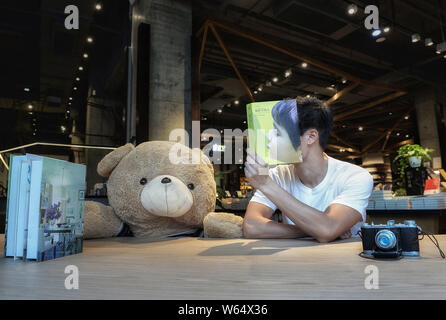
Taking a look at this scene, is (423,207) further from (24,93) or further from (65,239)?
(24,93)

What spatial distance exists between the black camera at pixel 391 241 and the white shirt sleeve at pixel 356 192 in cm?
42

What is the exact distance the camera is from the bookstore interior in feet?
2.66

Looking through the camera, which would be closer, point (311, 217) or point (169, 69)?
point (311, 217)

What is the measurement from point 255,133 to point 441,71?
8.82 meters

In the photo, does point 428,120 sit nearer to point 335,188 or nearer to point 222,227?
point 335,188

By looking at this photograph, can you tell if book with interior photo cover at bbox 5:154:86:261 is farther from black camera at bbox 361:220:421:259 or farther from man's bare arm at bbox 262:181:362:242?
black camera at bbox 361:220:421:259

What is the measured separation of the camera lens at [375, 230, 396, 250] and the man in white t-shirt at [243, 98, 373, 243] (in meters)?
0.35

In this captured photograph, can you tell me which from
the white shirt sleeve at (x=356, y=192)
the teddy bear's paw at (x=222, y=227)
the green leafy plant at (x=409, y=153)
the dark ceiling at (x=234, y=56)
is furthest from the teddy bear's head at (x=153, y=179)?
the green leafy plant at (x=409, y=153)

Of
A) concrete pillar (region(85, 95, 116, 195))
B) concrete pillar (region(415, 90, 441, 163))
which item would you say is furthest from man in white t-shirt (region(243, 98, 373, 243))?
concrete pillar (region(415, 90, 441, 163))

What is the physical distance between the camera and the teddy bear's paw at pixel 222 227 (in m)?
1.37

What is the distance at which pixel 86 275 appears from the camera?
24.5 inches

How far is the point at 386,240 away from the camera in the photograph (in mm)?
795

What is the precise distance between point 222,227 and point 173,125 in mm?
2911

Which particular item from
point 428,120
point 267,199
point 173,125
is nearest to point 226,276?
point 267,199
